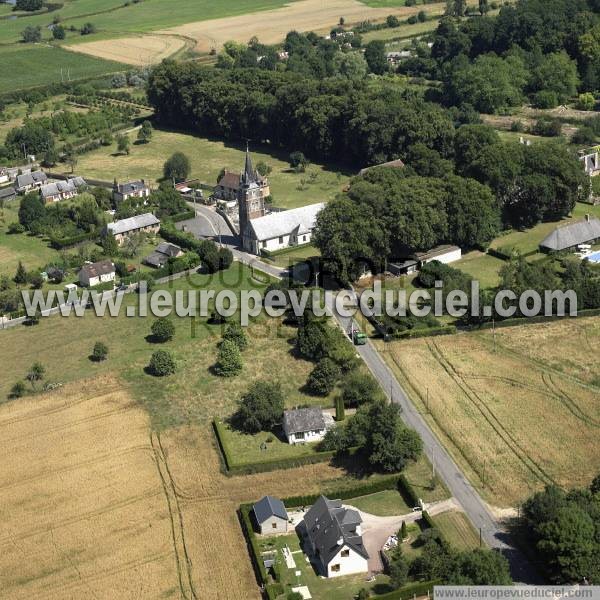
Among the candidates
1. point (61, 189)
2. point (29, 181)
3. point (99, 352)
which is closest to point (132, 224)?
point (61, 189)

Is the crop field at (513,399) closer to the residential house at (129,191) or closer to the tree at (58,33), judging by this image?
the residential house at (129,191)

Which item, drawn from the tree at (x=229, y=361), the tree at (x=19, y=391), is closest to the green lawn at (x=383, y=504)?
the tree at (x=229, y=361)

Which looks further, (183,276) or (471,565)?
(183,276)

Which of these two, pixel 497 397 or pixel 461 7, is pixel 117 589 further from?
pixel 461 7

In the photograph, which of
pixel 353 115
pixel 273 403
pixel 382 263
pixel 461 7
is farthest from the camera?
pixel 461 7

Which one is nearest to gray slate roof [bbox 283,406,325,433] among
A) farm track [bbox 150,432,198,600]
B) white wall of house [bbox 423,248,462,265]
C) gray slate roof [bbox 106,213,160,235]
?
farm track [bbox 150,432,198,600]

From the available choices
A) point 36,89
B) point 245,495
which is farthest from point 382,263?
point 36,89

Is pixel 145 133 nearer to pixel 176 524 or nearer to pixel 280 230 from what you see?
pixel 280 230
